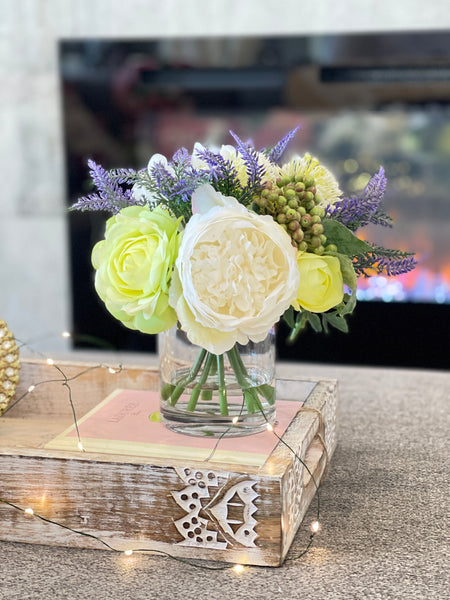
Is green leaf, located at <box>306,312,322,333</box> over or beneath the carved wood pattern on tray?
over

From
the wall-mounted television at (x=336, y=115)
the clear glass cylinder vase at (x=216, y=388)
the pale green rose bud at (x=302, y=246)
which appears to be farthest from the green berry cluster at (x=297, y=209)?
the wall-mounted television at (x=336, y=115)

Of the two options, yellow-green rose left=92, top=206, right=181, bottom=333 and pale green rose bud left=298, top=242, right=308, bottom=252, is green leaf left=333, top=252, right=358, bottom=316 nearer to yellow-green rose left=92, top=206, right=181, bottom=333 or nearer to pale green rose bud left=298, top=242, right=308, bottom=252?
pale green rose bud left=298, top=242, right=308, bottom=252

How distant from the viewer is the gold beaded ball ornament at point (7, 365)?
2.71 feet

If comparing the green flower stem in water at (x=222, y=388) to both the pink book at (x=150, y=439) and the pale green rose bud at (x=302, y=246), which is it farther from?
the pale green rose bud at (x=302, y=246)

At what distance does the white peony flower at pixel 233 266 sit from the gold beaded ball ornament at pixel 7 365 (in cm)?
25

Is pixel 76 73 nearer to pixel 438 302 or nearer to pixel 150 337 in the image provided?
pixel 150 337

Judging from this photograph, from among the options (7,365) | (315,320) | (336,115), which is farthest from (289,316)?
(336,115)

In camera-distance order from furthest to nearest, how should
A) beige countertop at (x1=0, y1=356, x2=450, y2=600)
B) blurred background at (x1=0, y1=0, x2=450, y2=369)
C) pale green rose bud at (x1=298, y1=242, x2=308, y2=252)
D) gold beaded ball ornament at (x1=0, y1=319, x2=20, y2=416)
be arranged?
1. blurred background at (x1=0, y1=0, x2=450, y2=369)
2. gold beaded ball ornament at (x1=0, y1=319, x2=20, y2=416)
3. pale green rose bud at (x1=298, y1=242, x2=308, y2=252)
4. beige countertop at (x1=0, y1=356, x2=450, y2=600)

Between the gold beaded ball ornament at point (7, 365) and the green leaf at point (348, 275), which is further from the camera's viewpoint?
the gold beaded ball ornament at point (7, 365)

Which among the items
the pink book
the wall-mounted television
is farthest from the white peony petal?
the wall-mounted television

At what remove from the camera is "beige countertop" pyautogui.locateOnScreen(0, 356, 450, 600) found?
598mm

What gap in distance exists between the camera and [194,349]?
2.52 ft

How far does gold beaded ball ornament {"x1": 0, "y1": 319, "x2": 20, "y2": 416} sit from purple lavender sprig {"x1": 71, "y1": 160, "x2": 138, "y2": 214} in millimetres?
170

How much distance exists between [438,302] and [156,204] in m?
1.93
